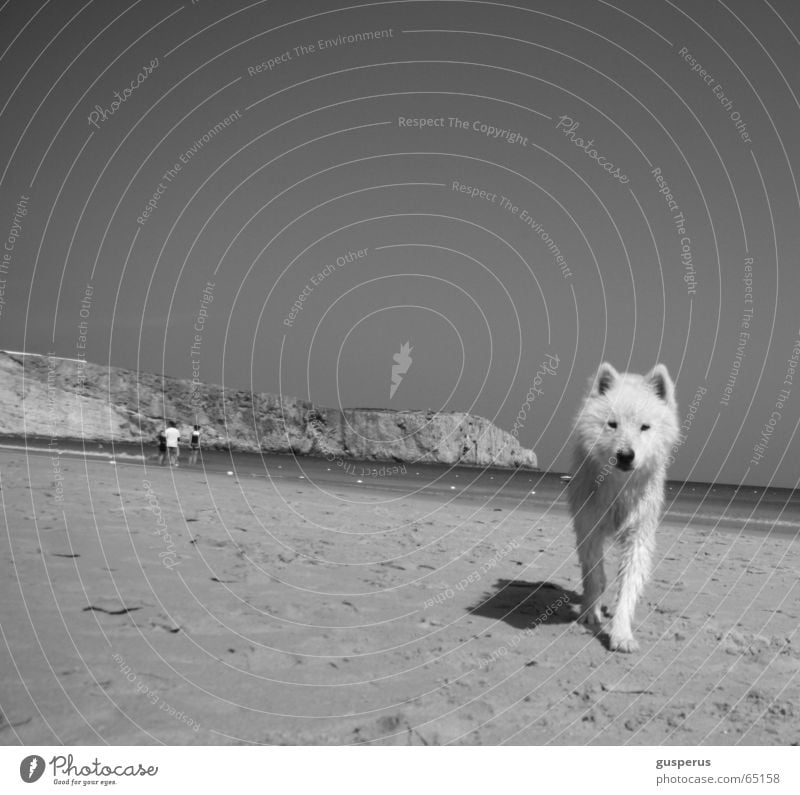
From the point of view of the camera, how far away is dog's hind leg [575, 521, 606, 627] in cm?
658

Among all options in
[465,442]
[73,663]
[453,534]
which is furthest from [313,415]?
[73,663]

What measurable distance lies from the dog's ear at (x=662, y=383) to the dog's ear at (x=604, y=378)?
13.4 inches

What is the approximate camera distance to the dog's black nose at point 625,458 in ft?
19.8

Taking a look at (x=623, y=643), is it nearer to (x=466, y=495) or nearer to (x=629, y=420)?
(x=629, y=420)

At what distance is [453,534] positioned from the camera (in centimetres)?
1263

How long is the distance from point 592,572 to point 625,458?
1.32 metres

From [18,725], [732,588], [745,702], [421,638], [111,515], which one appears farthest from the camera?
[111,515]

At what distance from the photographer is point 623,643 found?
229 inches

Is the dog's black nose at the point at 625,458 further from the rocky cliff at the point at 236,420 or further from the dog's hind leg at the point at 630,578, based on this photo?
the rocky cliff at the point at 236,420

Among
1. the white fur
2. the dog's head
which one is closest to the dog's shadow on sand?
the white fur

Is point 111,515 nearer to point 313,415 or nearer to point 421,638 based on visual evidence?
point 421,638

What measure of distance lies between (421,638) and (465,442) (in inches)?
4093

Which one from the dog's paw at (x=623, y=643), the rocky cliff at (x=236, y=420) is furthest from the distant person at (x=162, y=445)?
the rocky cliff at (x=236, y=420)
